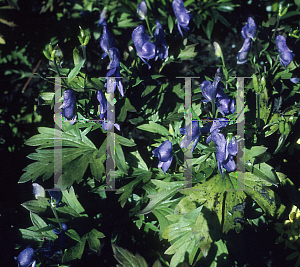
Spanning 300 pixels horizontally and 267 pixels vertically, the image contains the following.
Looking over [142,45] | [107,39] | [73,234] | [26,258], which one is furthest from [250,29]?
[26,258]

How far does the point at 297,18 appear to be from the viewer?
1375 millimetres

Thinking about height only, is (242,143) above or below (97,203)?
above

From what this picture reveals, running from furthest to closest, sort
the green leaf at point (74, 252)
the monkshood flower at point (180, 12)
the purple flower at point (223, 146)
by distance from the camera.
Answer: the monkshood flower at point (180, 12) → the green leaf at point (74, 252) → the purple flower at point (223, 146)

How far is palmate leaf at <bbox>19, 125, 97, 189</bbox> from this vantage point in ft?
2.78

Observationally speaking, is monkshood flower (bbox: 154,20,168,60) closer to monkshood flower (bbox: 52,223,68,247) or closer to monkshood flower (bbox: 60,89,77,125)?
monkshood flower (bbox: 60,89,77,125)

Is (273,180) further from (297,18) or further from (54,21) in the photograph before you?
(54,21)

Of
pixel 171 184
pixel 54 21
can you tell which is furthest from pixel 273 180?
pixel 54 21

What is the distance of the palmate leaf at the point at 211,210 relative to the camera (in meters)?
0.76

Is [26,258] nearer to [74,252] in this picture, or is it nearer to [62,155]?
[74,252]

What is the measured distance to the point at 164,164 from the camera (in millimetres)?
805

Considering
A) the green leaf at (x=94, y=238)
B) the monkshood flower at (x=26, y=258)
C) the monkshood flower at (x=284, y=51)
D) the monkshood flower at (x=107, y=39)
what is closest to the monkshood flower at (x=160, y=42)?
the monkshood flower at (x=107, y=39)

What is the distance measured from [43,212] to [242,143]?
2.29 ft

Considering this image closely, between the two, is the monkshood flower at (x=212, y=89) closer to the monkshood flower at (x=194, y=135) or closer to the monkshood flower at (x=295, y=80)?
the monkshood flower at (x=194, y=135)

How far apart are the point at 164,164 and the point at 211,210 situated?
7.6 inches
